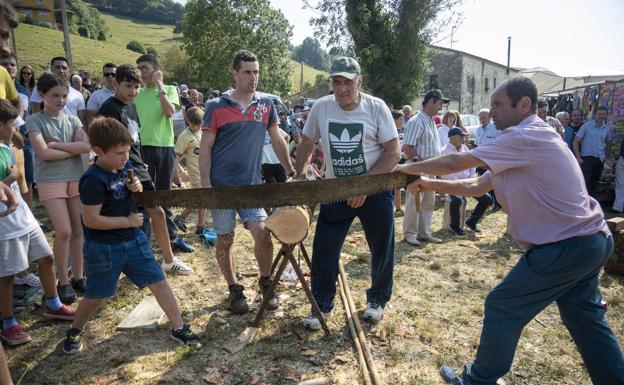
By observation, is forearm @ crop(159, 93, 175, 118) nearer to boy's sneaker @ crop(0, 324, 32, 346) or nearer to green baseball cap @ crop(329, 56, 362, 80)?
green baseball cap @ crop(329, 56, 362, 80)

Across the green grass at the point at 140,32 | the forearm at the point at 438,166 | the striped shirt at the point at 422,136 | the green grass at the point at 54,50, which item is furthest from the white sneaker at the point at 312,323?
the green grass at the point at 140,32

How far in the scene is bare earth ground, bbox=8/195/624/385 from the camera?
10.3 feet

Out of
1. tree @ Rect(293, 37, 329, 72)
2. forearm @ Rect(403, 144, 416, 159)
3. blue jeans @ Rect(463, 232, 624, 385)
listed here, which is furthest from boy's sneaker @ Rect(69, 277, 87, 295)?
tree @ Rect(293, 37, 329, 72)

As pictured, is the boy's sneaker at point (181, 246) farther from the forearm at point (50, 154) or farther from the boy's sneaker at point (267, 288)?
the forearm at point (50, 154)

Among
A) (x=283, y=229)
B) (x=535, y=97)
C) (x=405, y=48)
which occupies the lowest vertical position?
(x=283, y=229)

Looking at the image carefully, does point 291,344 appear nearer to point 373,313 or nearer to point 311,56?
point 373,313

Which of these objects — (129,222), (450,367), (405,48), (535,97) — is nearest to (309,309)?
(450,367)

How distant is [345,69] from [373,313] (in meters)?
2.31

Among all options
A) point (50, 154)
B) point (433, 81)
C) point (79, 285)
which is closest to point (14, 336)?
point (79, 285)

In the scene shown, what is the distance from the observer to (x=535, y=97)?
2605mm

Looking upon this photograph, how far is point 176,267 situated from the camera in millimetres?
4859

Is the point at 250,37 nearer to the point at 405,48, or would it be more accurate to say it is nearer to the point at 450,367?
the point at 405,48

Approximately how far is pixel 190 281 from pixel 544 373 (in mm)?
3727

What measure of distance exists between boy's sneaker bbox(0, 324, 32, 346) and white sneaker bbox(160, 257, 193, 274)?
1.61 m
